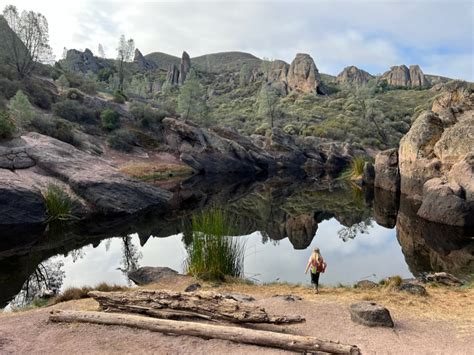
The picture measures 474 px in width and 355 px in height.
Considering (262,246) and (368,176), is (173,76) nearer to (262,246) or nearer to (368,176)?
(368,176)

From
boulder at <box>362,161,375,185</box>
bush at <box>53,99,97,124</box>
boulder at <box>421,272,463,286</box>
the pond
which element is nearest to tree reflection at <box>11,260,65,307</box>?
the pond

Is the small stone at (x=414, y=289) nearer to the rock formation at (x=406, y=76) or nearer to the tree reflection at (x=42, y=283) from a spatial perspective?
the tree reflection at (x=42, y=283)

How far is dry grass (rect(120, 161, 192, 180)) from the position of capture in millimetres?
35091

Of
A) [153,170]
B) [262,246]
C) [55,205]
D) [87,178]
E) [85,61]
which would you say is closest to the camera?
[262,246]

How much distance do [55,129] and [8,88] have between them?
38.4 feet

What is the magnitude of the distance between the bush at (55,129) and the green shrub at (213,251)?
24.4 m

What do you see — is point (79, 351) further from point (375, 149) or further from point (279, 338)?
point (375, 149)

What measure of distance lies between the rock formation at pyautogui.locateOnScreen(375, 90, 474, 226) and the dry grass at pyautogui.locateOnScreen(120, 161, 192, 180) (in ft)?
67.4

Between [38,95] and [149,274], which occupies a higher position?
[38,95]

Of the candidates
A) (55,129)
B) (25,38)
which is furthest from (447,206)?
(25,38)

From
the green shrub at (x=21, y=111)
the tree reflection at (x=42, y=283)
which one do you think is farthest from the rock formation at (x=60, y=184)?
the green shrub at (x=21, y=111)

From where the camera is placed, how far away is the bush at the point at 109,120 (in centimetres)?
4297

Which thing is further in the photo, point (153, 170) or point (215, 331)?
point (153, 170)

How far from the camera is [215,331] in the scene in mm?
6852
